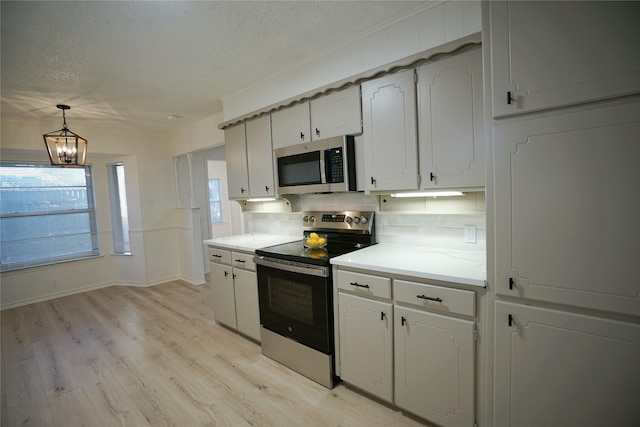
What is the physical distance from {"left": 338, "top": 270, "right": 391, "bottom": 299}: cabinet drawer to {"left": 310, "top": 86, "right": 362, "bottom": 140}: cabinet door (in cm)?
103

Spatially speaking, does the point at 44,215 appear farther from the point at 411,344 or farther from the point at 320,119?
the point at 411,344

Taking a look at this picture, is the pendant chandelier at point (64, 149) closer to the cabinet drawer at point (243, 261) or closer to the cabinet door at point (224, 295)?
the cabinet door at point (224, 295)

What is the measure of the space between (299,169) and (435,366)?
68.8 inches

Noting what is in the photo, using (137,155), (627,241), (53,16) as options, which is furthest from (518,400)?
(137,155)

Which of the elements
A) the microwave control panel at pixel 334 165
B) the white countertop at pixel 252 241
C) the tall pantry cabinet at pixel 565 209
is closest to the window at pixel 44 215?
the white countertop at pixel 252 241

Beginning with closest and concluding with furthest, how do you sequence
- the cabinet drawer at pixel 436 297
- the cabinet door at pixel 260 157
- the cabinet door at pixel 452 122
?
the cabinet drawer at pixel 436 297 → the cabinet door at pixel 452 122 → the cabinet door at pixel 260 157

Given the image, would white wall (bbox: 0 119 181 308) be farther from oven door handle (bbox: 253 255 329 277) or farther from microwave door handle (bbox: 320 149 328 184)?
microwave door handle (bbox: 320 149 328 184)

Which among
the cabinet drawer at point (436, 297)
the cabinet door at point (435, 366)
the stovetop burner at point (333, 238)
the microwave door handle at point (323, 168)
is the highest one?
the microwave door handle at point (323, 168)

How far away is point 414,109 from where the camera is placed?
6.28ft

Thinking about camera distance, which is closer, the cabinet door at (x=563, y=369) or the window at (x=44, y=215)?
the cabinet door at (x=563, y=369)

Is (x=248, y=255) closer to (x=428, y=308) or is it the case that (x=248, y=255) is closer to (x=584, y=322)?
(x=428, y=308)

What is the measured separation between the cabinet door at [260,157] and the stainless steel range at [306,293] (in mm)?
621

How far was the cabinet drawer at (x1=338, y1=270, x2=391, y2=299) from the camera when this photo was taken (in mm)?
1830

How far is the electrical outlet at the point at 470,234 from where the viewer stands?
2020 mm
